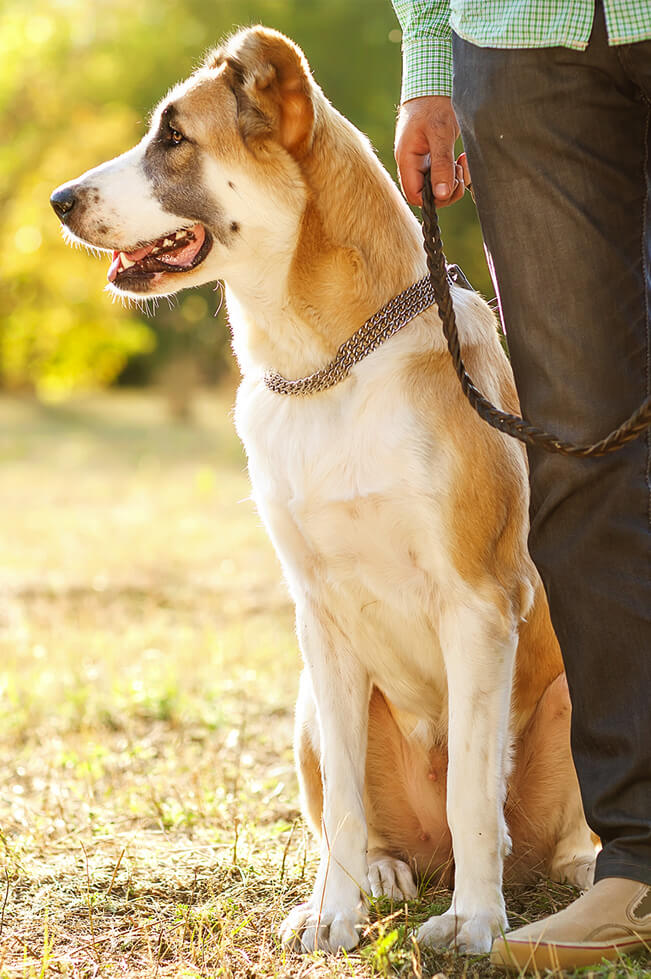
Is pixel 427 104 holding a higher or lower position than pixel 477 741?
higher

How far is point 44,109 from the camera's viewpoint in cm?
1814

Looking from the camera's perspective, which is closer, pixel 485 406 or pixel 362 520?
pixel 485 406

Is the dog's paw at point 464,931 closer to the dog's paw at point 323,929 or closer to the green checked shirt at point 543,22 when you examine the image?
the dog's paw at point 323,929

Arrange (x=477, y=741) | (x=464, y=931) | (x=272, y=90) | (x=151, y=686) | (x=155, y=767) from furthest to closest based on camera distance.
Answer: (x=151, y=686), (x=155, y=767), (x=272, y=90), (x=477, y=741), (x=464, y=931)

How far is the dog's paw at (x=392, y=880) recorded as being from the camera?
2447 mm

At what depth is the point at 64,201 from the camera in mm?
2416

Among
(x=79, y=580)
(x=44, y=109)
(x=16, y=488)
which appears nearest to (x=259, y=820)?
(x=79, y=580)

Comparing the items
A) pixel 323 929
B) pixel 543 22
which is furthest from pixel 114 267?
pixel 323 929

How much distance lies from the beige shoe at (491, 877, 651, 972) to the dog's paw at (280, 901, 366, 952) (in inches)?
13.7

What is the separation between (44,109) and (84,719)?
53.0ft

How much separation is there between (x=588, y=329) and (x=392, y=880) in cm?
127

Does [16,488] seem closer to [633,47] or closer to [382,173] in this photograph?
[382,173]

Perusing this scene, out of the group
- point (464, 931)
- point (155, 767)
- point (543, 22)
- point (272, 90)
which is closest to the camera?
point (543, 22)

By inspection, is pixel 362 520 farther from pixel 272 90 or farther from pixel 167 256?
pixel 272 90
